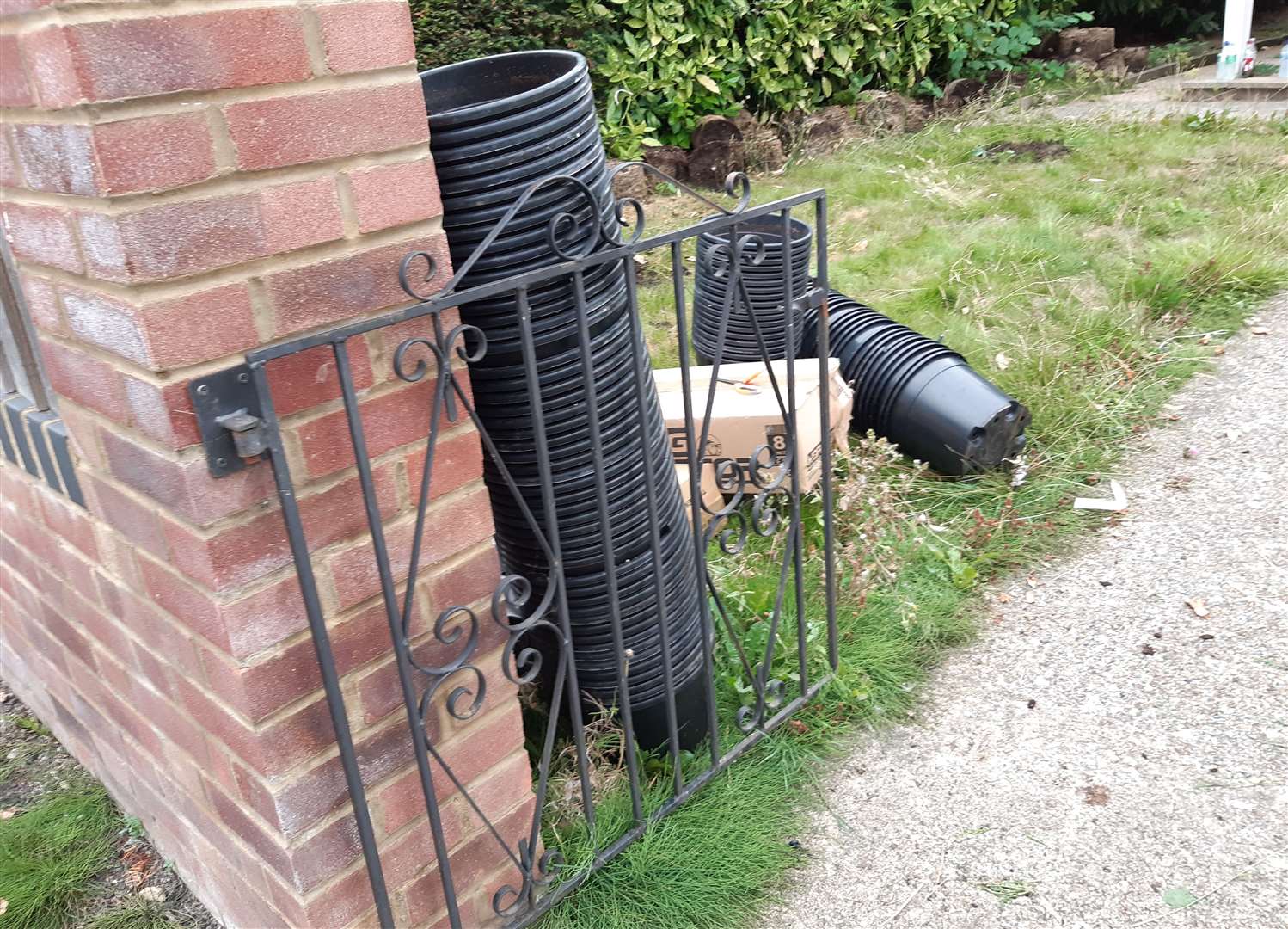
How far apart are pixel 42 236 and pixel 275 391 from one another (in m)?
0.43

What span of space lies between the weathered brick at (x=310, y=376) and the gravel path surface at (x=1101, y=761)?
1.43 m

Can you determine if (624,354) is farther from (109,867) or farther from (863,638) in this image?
(109,867)

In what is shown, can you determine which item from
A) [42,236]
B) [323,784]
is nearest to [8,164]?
[42,236]

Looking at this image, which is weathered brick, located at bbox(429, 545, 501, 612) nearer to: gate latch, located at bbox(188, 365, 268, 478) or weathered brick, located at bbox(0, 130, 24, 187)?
gate latch, located at bbox(188, 365, 268, 478)

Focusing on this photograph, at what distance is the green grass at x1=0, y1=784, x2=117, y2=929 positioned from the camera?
7.16ft

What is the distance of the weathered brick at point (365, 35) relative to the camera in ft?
4.61

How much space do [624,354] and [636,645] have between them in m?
0.70

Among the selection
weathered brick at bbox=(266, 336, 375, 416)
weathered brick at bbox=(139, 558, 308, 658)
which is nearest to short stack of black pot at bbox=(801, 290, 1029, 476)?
weathered brick at bbox=(266, 336, 375, 416)

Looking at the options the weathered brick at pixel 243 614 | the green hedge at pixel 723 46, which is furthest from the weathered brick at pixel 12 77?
the green hedge at pixel 723 46

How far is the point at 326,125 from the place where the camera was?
1.42m

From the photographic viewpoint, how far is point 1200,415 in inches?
159

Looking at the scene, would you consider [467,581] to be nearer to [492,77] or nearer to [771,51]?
[492,77]

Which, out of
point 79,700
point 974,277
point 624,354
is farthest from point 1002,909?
point 974,277

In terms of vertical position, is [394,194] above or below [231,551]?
above
